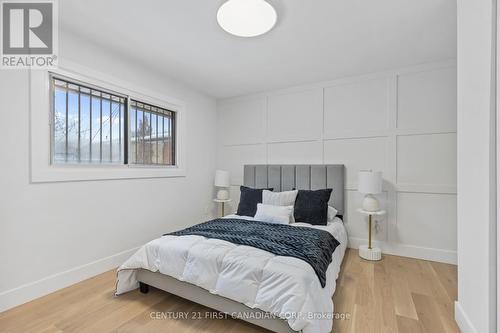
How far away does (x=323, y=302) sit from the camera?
158 cm

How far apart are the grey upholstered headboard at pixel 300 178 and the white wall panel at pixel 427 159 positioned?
2.53 feet

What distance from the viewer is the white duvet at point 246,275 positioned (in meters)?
1.46

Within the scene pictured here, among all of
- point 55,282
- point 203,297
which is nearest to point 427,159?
point 203,297

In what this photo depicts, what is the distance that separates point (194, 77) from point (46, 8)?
5.61 feet

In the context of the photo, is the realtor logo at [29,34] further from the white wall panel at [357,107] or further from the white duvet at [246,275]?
the white wall panel at [357,107]

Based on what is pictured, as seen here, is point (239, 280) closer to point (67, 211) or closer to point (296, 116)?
point (67, 211)

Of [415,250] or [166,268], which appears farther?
[415,250]

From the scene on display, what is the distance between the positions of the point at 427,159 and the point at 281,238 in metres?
2.24
